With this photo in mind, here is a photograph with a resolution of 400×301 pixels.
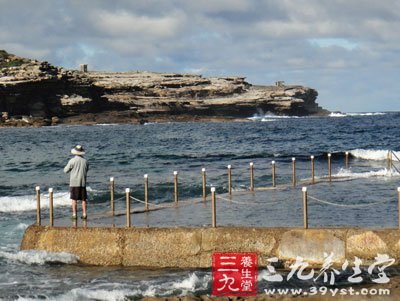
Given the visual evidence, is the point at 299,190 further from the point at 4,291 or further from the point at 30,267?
the point at 4,291

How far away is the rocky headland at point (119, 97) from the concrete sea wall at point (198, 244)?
118m

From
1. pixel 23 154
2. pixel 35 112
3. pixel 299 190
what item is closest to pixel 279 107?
pixel 35 112

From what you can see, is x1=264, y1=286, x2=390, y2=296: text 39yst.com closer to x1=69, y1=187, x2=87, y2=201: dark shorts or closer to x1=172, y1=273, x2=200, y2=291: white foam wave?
x1=172, y1=273, x2=200, y2=291: white foam wave

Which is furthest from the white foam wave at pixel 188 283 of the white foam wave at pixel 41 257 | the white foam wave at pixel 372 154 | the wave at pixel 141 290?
the white foam wave at pixel 372 154

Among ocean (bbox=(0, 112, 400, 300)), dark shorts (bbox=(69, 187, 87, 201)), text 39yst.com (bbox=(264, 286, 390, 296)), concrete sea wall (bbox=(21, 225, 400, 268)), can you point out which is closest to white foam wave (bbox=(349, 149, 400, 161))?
ocean (bbox=(0, 112, 400, 300))

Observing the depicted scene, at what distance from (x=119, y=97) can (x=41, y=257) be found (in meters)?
152

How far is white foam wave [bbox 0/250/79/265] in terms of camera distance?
45.4ft

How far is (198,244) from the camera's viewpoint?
13305 mm

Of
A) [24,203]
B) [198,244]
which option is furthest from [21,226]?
[198,244]

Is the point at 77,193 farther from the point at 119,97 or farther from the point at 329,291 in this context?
the point at 119,97

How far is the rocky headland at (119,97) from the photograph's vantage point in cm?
13388

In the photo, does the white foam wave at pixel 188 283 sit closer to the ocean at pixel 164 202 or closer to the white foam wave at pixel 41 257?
the ocean at pixel 164 202

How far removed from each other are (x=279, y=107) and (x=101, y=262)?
18027cm

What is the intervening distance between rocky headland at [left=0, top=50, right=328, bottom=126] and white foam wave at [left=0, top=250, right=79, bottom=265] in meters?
117
